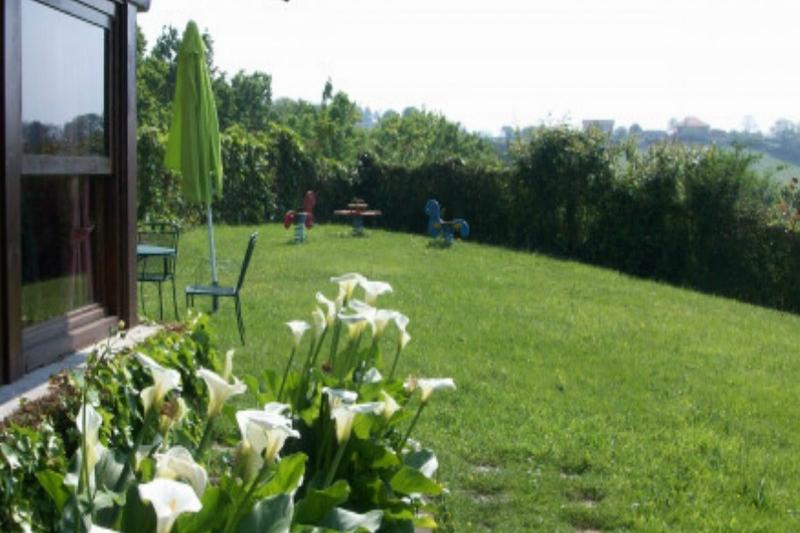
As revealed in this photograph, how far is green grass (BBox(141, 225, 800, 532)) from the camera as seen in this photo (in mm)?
5363

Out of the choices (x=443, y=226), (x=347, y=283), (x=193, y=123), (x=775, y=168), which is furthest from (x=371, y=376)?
(x=775, y=168)

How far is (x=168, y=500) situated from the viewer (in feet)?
5.76

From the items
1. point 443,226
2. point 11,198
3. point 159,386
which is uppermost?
point 11,198

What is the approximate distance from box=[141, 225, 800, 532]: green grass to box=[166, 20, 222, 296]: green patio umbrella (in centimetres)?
143

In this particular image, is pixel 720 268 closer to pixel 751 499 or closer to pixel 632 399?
pixel 632 399

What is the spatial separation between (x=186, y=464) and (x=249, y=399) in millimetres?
4751

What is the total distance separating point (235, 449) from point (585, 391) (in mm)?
4714

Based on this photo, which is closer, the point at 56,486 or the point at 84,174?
the point at 56,486

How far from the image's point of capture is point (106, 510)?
2385mm

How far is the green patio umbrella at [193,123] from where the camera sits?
32.0 feet

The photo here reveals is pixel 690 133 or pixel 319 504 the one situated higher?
pixel 690 133

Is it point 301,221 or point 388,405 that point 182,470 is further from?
point 301,221

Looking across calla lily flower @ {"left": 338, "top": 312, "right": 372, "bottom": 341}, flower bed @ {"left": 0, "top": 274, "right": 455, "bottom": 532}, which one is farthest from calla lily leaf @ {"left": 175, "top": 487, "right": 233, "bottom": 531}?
calla lily flower @ {"left": 338, "top": 312, "right": 372, "bottom": 341}

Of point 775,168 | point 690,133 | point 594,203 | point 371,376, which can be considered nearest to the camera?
point 371,376
